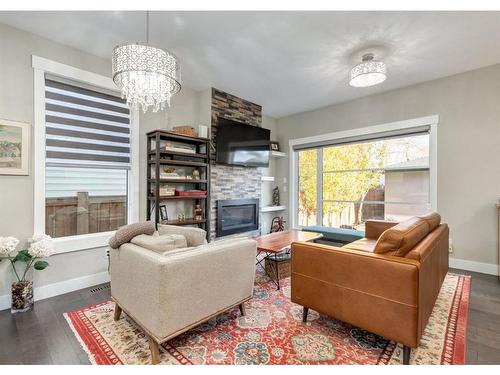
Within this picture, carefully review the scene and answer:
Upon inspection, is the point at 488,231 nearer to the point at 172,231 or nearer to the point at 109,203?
the point at 172,231

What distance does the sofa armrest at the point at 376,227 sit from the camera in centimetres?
313

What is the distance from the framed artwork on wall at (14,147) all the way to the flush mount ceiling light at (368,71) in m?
3.58

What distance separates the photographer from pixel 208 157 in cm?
380

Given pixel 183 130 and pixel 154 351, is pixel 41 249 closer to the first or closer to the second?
pixel 154 351

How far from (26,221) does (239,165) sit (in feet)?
9.56

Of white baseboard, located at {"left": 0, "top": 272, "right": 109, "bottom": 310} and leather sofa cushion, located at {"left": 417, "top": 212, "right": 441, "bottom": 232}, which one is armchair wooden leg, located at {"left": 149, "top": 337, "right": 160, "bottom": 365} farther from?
leather sofa cushion, located at {"left": 417, "top": 212, "right": 441, "bottom": 232}

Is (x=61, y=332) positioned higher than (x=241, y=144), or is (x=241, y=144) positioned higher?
(x=241, y=144)

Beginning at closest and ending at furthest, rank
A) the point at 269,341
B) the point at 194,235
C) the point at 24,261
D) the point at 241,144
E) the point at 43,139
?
the point at 269,341, the point at 194,235, the point at 24,261, the point at 43,139, the point at 241,144

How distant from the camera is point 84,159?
292cm

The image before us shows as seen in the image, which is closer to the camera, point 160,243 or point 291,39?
point 160,243

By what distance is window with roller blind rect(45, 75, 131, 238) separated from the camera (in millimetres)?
2723

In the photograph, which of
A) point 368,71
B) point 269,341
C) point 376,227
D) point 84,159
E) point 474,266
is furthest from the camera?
point 474,266

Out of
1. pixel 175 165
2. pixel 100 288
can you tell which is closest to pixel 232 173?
pixel 175 165

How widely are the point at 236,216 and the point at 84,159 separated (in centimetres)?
246
